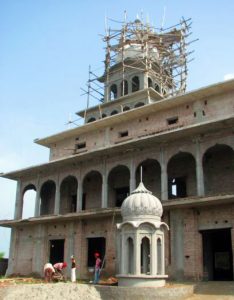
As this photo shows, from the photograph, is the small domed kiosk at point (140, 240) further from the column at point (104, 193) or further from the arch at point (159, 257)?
the column at point (104, 193)

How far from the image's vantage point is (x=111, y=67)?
121 feet

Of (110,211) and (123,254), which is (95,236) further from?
(123,254)

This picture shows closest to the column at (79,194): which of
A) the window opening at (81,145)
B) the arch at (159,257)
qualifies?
the window opening at (81,145)

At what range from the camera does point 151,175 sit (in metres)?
27.4

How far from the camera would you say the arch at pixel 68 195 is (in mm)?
31703

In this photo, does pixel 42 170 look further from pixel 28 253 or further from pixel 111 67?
pixel 111 67

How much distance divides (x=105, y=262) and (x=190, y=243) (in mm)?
6404

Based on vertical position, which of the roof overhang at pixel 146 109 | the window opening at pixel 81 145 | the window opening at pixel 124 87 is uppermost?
the window opening at pixel 124 87

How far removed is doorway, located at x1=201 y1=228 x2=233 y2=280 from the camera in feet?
84.7

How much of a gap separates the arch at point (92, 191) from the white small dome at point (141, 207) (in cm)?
1063

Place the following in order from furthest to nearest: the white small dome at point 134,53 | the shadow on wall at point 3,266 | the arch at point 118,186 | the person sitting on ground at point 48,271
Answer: the white small dome at point 134,53 → the shadow on wall at point 3,266 → the arch at point 118,186 → the person sitting on ground at point 48,271

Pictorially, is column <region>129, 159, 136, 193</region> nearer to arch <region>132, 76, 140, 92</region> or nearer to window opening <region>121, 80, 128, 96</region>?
window opening <region>121, 80, 128, 96</region>

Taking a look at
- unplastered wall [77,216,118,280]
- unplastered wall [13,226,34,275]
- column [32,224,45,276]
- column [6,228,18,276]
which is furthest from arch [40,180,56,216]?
unplastered wall [77,216,118,280]

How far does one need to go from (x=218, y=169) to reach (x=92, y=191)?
10245mm
